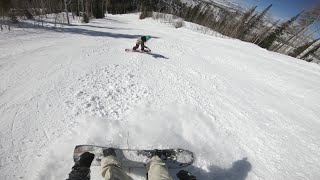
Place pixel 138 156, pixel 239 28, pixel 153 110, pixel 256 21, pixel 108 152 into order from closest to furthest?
pixel 108 152
pixel 138 156
pixel 153 110
pixel 239 28
pixel 256 21

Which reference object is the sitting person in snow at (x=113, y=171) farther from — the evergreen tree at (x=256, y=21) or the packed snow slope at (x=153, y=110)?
the evergreen tree at (x=256, y=21)

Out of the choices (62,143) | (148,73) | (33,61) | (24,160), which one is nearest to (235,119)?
(148,73)

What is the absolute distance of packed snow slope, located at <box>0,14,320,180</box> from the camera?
415cm

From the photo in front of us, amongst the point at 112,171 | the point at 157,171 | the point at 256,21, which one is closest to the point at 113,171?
the point at 112,171

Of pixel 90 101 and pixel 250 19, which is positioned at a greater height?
pixel 250 19

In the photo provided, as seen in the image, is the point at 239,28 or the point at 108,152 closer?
the point at 108,152

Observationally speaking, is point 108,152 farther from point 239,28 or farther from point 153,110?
point 239,28

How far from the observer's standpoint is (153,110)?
18.4 ft

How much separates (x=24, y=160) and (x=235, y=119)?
191 inches

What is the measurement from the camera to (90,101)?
559cm

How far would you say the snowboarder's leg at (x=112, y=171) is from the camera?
2.74 meters

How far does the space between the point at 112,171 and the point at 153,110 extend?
9.40ft

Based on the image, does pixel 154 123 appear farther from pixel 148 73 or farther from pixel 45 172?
pixel 148 73

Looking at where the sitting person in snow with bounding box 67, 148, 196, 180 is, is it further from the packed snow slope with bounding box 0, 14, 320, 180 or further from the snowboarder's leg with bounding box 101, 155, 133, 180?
the packed snow slope with bounding box 0, 14, 320, 180
